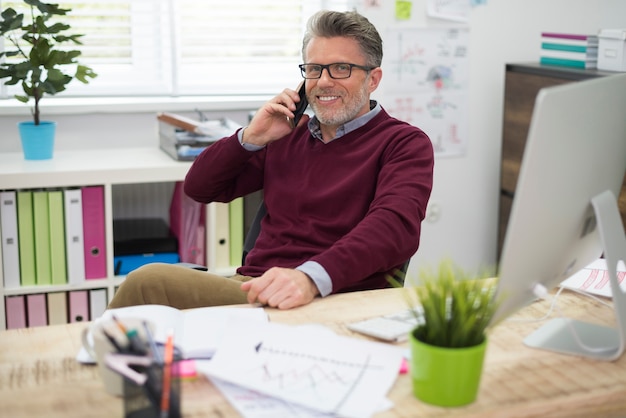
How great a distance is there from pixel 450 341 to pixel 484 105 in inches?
107

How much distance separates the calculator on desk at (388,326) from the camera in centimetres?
149

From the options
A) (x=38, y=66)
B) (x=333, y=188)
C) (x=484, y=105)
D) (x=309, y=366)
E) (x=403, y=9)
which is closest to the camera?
(x=309, y=366)

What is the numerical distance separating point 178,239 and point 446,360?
2.14 meters

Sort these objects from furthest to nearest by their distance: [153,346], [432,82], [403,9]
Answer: [432,82], [403,9], [153,346]

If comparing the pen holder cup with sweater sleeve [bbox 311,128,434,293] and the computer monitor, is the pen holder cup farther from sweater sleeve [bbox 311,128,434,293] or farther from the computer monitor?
sweater sleeve [bbox 311,128,434,293]

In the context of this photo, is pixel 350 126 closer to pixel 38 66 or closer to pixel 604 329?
pixel 604 329

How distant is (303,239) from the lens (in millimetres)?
2240

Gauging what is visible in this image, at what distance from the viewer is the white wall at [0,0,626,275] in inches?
147

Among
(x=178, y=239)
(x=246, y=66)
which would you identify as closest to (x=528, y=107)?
(x=246, y=66)

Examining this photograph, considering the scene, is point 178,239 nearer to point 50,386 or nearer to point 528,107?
point 528,107

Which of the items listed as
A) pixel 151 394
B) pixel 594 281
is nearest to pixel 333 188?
pixel 594 281

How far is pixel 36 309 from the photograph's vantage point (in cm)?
304

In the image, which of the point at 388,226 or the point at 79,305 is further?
the point at 79,305

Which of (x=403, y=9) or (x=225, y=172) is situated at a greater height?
(x=403, y=9)
